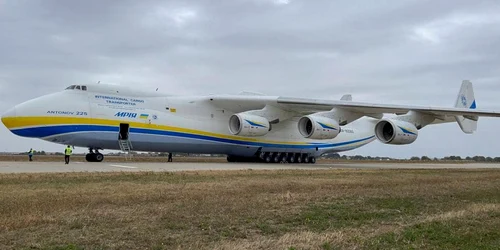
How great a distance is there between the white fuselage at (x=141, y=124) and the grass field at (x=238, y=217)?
10607 millimetres

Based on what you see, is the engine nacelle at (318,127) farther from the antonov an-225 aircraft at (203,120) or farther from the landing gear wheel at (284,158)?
the landing gear wheel at (284,158)

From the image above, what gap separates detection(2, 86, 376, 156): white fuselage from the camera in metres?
19.8

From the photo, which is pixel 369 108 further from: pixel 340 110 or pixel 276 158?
pixel 276 158

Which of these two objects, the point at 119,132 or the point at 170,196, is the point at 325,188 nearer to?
the point at 170,196

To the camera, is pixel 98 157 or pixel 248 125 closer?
pixel 98 157

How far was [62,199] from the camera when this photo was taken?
7.32m

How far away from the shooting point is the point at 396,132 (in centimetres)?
2139

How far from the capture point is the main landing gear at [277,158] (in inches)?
1094

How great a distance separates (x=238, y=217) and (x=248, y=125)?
17177mm

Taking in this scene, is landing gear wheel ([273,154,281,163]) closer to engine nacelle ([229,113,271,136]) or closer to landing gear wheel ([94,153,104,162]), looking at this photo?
engine nacelle ([229,113,271,136])

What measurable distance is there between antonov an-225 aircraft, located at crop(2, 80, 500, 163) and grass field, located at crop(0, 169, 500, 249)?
35.3 ft

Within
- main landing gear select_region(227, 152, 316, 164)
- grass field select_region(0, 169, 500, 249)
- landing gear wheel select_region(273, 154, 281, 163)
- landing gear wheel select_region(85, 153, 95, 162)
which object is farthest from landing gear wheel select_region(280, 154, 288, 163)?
grass field select_region(0, 169, 500, 249)

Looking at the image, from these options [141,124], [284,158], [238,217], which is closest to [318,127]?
[284,158]

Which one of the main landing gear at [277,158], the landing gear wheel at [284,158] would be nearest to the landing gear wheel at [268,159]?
the main landing gear at [277,158]
